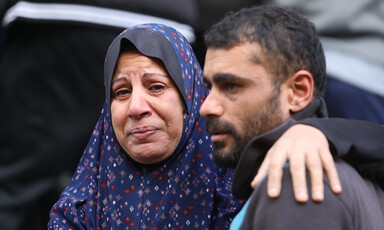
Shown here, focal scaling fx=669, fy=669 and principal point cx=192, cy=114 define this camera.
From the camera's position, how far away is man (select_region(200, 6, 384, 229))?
1841 mm

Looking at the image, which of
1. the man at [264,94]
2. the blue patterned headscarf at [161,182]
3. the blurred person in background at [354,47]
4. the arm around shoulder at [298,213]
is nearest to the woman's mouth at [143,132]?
the blue patterned headscarf at [161,182]

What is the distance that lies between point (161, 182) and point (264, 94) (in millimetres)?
790

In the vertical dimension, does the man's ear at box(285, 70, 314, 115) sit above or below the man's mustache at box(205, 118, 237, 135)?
above

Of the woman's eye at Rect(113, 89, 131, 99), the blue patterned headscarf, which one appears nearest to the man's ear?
the blue patterned headscarf

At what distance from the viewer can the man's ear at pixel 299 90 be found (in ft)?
6.61

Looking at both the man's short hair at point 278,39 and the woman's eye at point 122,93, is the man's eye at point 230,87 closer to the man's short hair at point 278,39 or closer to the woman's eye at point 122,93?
the man's short hair at point 278,39

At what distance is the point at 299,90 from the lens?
2.03 metres

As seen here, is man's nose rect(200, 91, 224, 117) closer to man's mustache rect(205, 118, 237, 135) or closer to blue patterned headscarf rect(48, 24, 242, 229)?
man's mustache rect(205, 118, 237, 135)

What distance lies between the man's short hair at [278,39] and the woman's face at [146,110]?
508 millimetres

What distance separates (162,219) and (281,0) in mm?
940

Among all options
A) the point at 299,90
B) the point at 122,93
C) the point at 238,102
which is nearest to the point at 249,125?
the point at 238,102

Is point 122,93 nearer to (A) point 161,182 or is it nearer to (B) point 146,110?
(B) point 146,110

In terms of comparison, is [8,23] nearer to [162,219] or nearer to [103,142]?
[103,142]

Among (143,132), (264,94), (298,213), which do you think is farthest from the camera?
(143,132)
